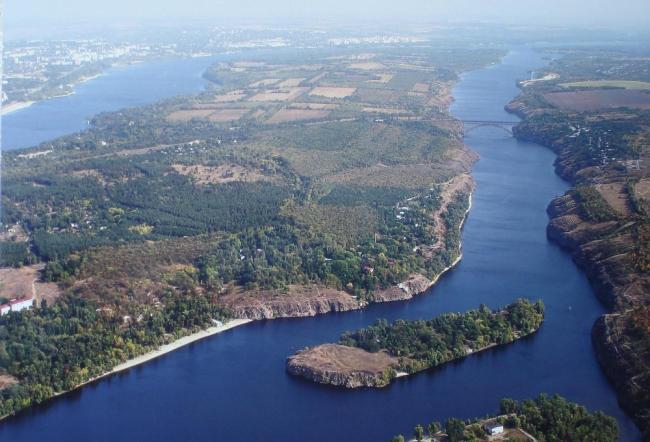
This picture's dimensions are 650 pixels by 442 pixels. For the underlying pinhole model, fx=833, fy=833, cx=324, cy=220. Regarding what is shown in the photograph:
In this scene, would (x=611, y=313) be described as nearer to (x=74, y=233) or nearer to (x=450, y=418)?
(x=450, y=418)

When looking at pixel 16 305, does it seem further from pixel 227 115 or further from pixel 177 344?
pixel 227 115

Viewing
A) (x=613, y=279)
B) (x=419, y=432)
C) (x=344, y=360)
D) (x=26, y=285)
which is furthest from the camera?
(x=613, y=279)

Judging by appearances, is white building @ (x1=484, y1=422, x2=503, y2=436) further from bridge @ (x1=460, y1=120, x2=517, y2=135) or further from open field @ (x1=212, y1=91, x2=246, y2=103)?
open field @ (x1=212, y1=91, x2=246, y2=103)

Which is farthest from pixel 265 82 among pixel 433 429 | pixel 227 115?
pixel 433 429

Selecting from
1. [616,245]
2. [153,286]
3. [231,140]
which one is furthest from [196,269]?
[231,140]

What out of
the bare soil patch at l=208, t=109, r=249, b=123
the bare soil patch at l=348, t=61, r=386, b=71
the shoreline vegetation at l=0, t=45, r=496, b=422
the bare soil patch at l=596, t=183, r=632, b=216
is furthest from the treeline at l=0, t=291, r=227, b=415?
the bare soil patch at l=348, t=61, r=386, b=71
